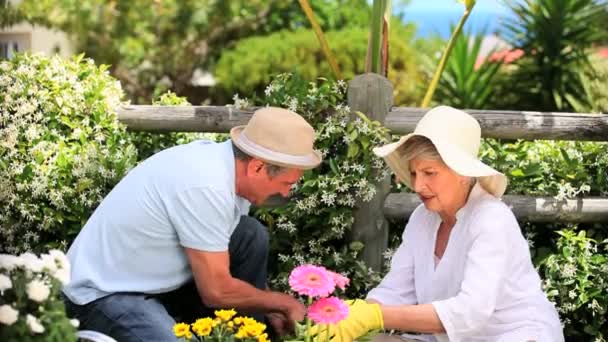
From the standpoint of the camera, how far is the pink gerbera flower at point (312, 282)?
Result: 248cm

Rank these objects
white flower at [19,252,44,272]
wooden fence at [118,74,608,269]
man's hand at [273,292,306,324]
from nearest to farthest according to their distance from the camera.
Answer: white flower at [19,252,44,272]
man's hand at [273,292,306,324]
wooden fence at [118,74,608,269]

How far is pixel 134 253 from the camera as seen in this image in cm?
308

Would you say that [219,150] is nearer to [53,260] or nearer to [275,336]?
[275,336]

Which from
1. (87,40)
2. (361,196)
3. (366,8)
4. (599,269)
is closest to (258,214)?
(361,196)

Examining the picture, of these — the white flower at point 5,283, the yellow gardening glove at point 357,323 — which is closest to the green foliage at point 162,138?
the yellow gardening glove at point 357,323

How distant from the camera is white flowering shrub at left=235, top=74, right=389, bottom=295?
403 cm

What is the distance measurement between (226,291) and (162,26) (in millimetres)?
8234

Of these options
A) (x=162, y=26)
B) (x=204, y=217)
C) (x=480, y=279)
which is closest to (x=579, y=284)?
(x=480, y=279)

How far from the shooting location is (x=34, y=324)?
197cm

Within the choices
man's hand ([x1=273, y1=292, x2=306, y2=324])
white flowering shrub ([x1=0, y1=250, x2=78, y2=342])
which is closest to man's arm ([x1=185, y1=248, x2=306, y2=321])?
man's hand ([x1=273, y1=292, x2=306, y2=324])

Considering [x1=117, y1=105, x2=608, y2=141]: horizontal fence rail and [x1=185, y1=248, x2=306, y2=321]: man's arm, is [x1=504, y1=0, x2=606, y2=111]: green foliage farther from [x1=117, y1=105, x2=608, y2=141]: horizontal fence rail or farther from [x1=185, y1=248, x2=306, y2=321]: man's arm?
[x1=185, y1=248, x2=306, y2=321]: man's arm

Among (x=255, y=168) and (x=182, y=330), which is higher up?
(x=255, y=168)

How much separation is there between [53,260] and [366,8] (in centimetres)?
1031

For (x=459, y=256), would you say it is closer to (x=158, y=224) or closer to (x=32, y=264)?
(x=158, y=224)
